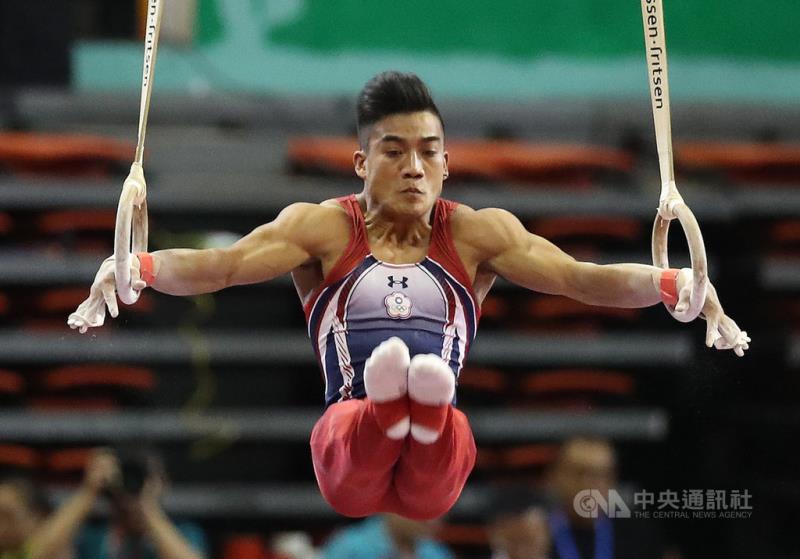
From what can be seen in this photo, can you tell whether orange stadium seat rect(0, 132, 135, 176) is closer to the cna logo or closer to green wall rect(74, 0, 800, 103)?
green wall rect(74, 0, 800, 103)

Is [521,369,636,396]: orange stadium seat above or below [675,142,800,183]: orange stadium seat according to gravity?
below

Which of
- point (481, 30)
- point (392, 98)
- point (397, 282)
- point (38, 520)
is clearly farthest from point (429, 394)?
point (481, 30)

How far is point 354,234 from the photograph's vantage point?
154 inches

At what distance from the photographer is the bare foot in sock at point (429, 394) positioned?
11.2 feet

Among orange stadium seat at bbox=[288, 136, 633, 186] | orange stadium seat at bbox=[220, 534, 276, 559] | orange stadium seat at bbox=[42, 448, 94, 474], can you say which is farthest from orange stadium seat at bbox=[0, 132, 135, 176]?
orange stadium seat at bbox=[220, 534, 276, 559]

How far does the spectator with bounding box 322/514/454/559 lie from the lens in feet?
17.4

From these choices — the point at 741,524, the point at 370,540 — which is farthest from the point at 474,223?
the point at 741,524

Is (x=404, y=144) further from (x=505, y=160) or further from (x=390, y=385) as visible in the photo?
(x=505, y=160)

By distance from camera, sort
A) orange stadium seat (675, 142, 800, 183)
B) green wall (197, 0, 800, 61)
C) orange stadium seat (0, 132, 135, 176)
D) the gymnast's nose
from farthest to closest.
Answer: orange stadium seat (675, 142, 800, 183) < orange stadium seat (0, 132, 135, 176) < green wall (197, 0, 800, 61) < the gymnast's nose

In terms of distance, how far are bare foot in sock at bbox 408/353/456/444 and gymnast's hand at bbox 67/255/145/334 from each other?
81 centimetres

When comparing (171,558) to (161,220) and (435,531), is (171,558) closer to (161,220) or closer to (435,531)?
(435,531)

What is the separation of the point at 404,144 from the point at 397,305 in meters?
0.49

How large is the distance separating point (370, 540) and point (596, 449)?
115 cm

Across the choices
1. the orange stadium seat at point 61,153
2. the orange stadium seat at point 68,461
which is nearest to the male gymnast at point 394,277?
the orange stadium seat at point 68,461
